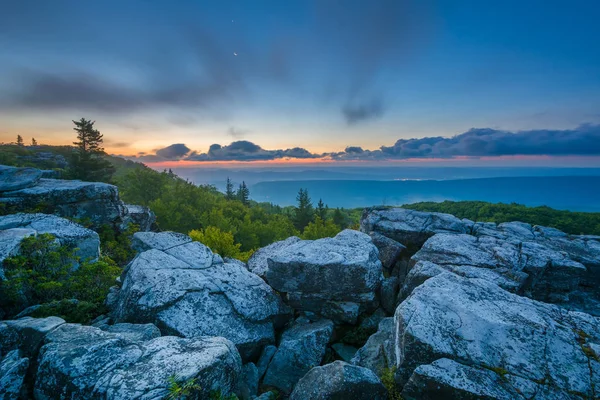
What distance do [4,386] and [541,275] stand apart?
18447mm

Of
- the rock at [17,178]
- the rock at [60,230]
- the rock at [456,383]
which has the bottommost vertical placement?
the rock at [456,383]

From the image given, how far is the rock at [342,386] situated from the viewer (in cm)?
624

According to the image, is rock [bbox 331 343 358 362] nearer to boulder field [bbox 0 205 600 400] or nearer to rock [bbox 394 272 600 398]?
Result: boulder field [bbox 0 205 600 400]

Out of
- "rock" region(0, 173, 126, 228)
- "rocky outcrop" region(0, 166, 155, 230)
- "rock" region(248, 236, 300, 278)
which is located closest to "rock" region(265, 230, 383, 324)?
"rock" region(248, 236, 300, 278)

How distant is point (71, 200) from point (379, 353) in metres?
20.0

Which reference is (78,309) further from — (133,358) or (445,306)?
(445,306)

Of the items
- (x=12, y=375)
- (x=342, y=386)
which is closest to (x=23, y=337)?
(x=12, y=375)

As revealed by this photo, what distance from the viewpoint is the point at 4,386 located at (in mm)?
5180

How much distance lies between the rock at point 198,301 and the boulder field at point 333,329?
50mm

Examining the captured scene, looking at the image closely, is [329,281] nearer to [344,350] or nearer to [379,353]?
[344,350]

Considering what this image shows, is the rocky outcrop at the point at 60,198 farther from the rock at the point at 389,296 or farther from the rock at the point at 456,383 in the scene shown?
the rock at the point at 456,383

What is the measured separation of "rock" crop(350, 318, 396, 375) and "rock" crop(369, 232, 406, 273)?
17.5 ft

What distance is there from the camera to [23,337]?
240 inches

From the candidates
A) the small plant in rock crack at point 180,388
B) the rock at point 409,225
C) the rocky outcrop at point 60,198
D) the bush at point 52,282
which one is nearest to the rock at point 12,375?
the bush at point 52,282
